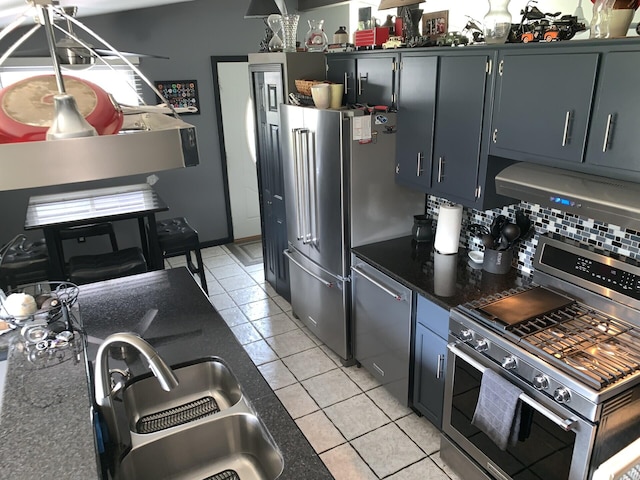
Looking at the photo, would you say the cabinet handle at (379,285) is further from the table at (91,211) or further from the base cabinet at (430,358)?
the table at (91,211)

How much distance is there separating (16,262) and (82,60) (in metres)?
2.61

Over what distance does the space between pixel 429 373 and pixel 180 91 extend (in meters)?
3.90

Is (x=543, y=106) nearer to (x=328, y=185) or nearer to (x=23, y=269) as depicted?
(x=328, y=185)

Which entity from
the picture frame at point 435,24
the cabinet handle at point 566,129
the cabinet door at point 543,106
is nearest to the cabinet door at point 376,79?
the picture frame at point 435,24

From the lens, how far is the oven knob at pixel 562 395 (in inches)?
70.4

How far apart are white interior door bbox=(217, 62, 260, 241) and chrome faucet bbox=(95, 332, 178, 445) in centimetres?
377

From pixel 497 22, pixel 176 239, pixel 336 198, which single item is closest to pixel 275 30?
pixel 336 198

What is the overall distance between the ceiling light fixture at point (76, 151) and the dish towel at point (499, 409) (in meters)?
1.68

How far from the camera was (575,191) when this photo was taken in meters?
1.92

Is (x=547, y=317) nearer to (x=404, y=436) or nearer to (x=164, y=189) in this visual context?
(x=404, y=436)

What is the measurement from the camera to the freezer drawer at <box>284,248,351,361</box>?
3311 mm

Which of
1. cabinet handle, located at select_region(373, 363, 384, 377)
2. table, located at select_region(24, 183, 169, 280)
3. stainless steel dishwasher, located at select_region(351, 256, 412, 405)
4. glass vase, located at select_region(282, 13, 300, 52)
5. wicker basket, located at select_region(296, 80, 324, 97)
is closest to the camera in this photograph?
stainless steel dishwasher, located at select_region(351, 256, 412, 405)

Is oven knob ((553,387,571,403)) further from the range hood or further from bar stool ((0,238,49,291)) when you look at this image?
bar stool ((0,238,49,291))

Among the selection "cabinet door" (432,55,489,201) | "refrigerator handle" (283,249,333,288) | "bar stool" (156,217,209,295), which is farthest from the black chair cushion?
"cabinet door" (432,55,489,201)
